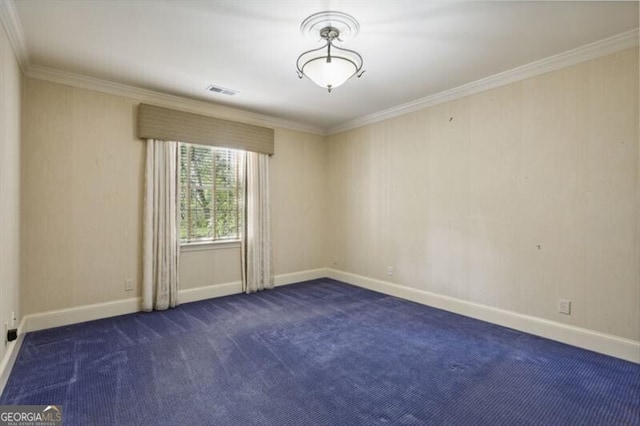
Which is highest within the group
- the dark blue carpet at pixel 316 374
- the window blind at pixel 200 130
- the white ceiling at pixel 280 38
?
the white ceiling at pixel 280 38

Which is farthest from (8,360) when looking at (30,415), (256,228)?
(256,228)

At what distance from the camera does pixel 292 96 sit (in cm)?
402

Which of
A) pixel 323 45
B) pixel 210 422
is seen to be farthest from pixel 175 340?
pixel 323 45

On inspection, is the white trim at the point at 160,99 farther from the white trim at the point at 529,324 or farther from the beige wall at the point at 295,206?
the white trim at the point at 529,324

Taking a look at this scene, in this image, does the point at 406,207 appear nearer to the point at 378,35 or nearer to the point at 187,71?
the point at 378,35

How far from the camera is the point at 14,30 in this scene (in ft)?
8.01

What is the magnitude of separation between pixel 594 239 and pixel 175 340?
3922 millimetres

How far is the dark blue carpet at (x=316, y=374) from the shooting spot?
→ 193 cm

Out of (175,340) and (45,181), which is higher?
(45,181)

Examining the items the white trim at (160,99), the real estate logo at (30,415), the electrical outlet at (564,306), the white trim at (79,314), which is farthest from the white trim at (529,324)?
the real estate logo at (30,415)

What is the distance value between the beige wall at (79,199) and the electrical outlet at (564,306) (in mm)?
4194

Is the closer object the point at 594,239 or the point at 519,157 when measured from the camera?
the point at 594,239

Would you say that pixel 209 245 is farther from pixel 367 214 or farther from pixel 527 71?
pixel 527 71

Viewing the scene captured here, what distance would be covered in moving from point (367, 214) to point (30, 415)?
414cm
